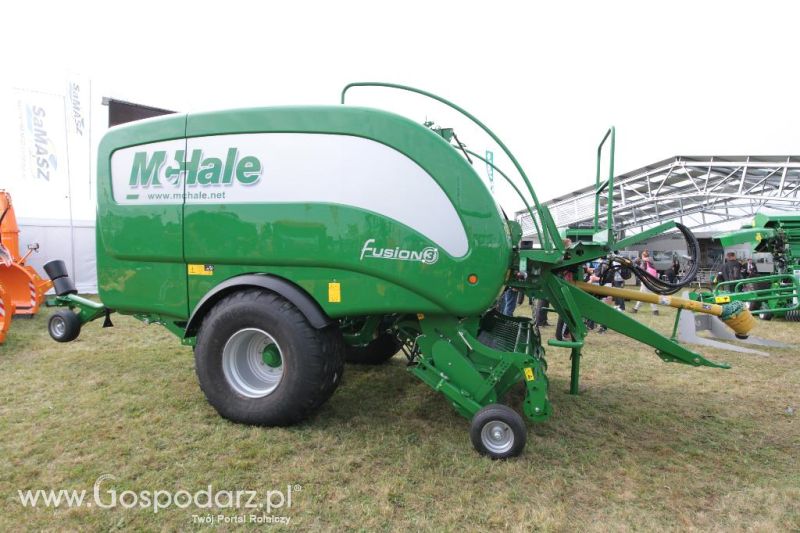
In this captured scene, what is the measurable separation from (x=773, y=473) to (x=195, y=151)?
444 centimetres

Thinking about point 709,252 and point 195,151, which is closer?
point 195,151

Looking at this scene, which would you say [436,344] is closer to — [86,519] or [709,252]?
[86,519]

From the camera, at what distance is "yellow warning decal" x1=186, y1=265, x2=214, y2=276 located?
3488 mm

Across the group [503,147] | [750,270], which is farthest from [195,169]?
[750,270]

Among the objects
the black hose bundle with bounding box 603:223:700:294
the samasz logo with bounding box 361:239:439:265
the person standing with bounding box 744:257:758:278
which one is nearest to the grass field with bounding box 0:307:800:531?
the black hose bundle with bounding box 603:223:700:294

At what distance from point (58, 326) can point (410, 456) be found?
3595mm

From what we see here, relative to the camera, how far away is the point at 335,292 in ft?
10.6

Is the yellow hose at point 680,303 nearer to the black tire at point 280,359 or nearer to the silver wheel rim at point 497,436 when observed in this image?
the silver wheel rim at point 497,436

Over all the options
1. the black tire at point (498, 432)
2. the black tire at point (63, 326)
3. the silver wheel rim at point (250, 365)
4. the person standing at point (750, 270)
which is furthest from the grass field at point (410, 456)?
the person standing at point (750, 270)

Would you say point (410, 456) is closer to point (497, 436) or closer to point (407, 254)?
point (497, 436)

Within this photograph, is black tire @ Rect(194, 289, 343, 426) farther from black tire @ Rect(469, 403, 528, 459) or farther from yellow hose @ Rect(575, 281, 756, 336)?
yellow hose @ Rect(575, 281, 756, 336)

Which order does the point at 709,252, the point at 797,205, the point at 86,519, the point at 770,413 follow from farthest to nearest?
the point at 709,252 → the point at 797,205 → the point at 770,413 → the point at 86,519

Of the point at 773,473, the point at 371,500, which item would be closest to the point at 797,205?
the point at 773,473

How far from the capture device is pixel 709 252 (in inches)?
893
